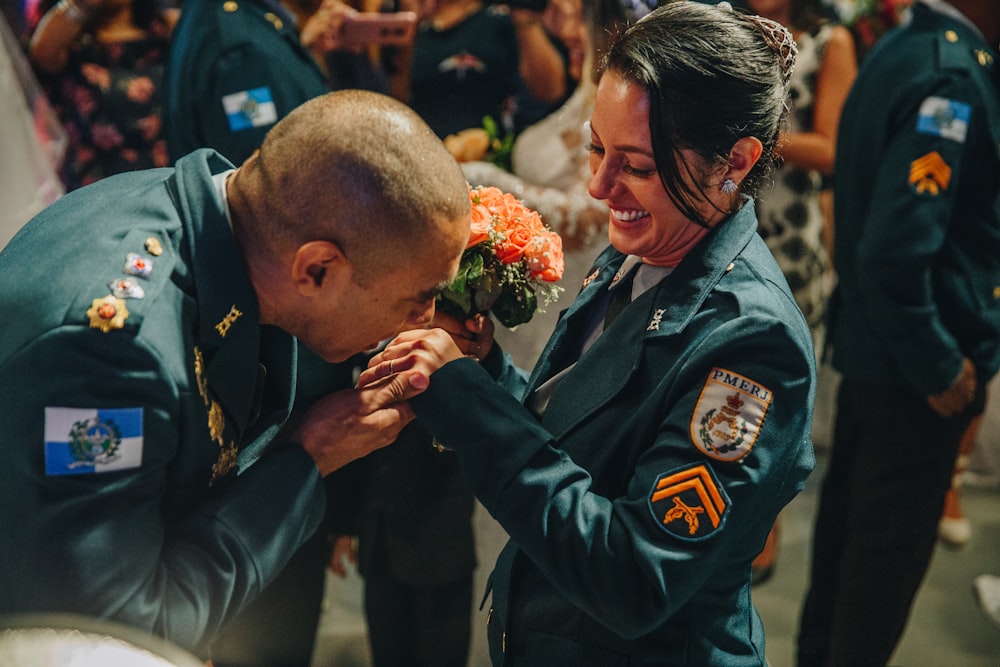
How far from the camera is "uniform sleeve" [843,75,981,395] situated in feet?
8.22

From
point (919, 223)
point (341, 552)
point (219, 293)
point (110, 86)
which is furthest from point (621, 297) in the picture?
point (110, 86)

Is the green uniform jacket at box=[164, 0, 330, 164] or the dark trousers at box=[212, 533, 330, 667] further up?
the green uniform jacket at box=[164, 0, 330, 164]

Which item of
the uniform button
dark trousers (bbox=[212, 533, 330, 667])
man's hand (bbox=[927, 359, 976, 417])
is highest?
the uniform button

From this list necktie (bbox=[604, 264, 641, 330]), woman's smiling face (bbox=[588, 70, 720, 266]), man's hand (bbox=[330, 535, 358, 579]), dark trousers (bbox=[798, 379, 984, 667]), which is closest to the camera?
woman's smiling face (bbox=[588, 70, 720, 266])

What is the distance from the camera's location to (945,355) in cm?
258

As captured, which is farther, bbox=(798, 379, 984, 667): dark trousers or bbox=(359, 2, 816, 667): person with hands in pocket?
bbox=(798, 379, 984, 667): dark trousers

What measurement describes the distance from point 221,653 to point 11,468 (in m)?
1.21

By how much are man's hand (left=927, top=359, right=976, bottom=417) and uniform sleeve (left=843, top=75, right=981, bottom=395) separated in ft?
0.10

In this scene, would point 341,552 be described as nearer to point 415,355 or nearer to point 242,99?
point 242,99

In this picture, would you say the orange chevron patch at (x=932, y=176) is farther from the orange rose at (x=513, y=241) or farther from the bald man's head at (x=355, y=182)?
the bald man's head at (x=355, y=182)

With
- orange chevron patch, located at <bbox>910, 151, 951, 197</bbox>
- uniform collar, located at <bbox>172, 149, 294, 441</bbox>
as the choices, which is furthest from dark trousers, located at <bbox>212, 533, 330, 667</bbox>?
orange chevron patch, located at <bbox>910, 151, 951, 197</bbox>

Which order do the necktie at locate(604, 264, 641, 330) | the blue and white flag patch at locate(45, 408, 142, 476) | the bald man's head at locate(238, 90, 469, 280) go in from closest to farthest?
the blue and white flag patch at locate(45, 408, 142, 476), the bald man's head at locate(238, 90, 469, 280), the necktie at locate(604, 264, 641, 330)

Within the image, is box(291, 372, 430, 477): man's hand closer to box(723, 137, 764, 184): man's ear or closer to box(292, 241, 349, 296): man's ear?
box(292, 241, 349, 296): man's ear

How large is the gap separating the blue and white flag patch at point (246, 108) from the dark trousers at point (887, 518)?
191 cm
